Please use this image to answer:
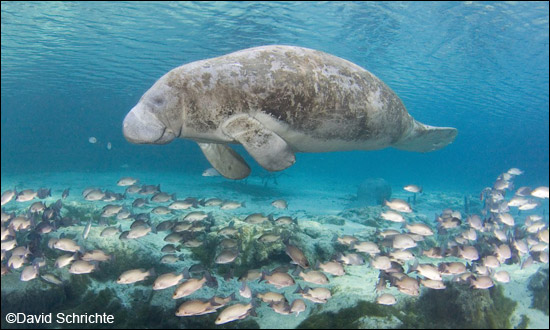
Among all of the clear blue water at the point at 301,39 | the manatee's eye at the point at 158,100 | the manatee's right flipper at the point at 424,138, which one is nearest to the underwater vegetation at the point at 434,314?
the manatee's right flipper at the point at 424,138

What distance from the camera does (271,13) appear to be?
1460 centimetres

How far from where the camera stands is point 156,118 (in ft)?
10.8

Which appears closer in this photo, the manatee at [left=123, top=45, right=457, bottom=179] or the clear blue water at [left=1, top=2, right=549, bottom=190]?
the manatee at [left=123, top=45, right=457, bottom=179]

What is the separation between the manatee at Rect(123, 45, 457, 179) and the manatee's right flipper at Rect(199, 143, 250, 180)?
0.62 meters

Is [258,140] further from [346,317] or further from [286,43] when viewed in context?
[286,43]

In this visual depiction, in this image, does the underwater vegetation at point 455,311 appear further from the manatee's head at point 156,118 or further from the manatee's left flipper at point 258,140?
the manatee's head at point 156,118

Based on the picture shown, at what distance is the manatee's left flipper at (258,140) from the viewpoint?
10.9 feet

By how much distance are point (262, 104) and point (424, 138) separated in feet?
12.1

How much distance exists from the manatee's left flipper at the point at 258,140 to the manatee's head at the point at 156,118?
22.4 inches

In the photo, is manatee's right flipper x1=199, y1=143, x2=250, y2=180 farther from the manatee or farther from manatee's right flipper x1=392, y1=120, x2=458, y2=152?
manatee's right flipper x1=392, y1=120, x2=458, y2=152

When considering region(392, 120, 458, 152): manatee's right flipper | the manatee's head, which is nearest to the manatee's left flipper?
the manatee's head

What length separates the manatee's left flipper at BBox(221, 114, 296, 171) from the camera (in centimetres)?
333

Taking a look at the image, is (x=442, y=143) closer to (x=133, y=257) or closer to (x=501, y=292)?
(x=501, y=292)

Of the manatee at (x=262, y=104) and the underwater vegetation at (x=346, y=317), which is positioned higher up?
the manatee at (x=262, y=104)
